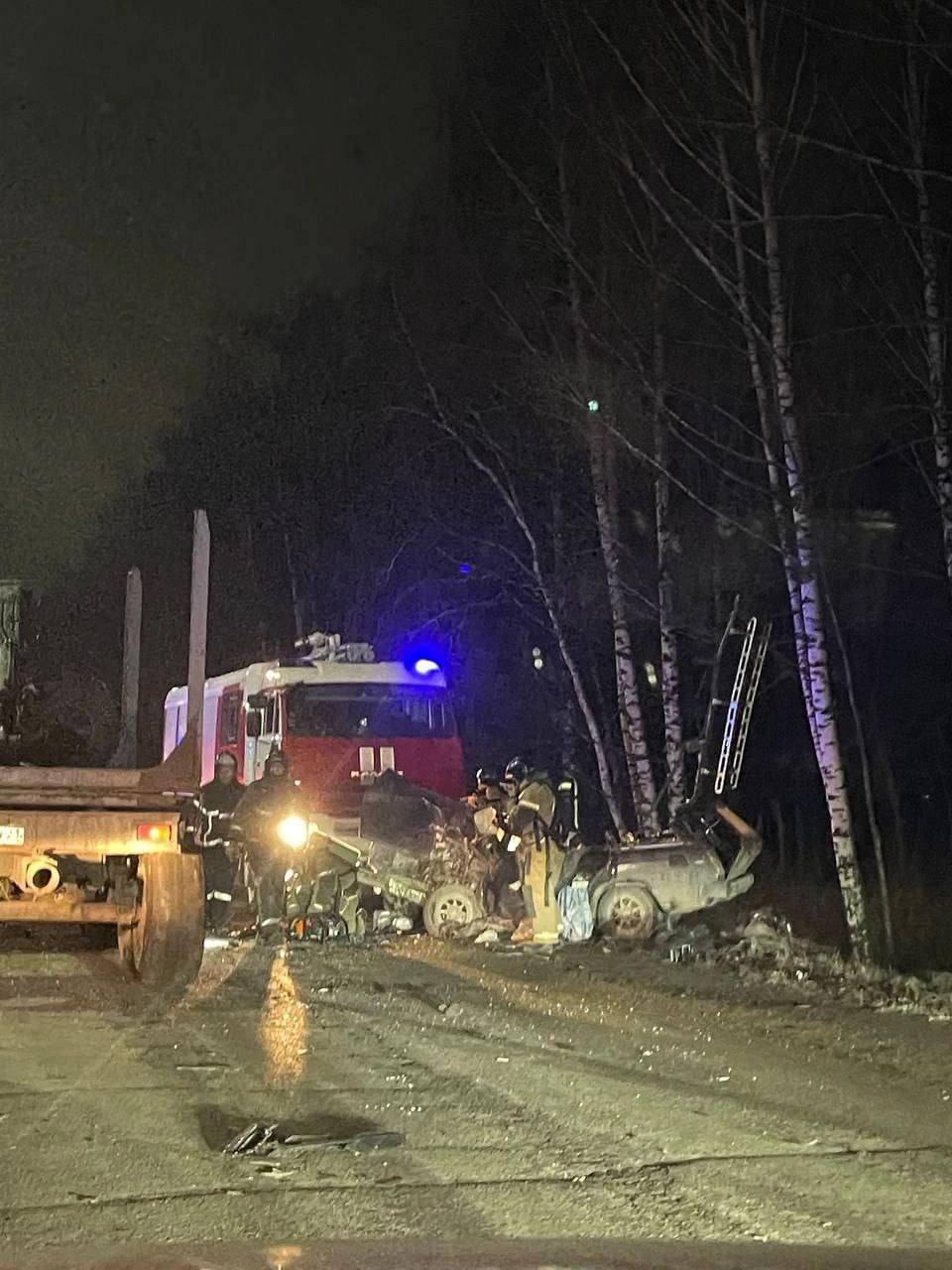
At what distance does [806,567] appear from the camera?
1317cm

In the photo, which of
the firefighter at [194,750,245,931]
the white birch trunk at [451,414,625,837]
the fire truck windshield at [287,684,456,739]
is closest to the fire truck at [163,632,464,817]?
the fire truck windshield at [287,684,456,739]

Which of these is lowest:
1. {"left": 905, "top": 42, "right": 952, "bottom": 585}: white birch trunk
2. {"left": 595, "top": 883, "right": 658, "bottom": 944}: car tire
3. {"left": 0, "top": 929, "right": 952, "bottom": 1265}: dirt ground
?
{"left": 0, "top": 929, "right": 952, "bottom": 1265}: dirt ground

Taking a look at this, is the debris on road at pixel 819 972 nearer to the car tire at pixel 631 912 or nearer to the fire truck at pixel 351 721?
the car tire at pixel 631 912

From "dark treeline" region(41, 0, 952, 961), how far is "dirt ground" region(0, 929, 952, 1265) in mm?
4814

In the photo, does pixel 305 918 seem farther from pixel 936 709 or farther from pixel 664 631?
pixel 936 709

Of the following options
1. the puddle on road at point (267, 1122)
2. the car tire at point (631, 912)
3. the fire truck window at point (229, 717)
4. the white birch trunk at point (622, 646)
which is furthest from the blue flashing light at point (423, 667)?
the puddle on road at point (267, 1122)

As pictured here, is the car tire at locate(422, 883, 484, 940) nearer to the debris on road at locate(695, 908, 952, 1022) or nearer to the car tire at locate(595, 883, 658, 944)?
Answer: the car tire at locate(595, 883, 658, 944)

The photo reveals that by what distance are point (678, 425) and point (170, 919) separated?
30.2 feet

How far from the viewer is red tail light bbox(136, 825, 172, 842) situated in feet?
31.6

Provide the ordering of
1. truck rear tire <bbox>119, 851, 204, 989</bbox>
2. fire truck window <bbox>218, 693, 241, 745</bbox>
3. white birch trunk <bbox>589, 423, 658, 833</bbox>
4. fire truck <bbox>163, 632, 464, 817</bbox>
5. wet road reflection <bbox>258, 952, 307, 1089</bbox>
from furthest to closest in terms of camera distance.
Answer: fire truck window <bbox>218, 693, 241, 745</bbox> < white birch trunk <bbox>589, 423, 658, 833</bbox> < fire truck <bbox>163, 632, 464, 817</bbox> < truck rear tire <bbox>119, 851, 204, 989</bbox> < wet road reflection <bbox>258, 952, 307, 1089</bbox>

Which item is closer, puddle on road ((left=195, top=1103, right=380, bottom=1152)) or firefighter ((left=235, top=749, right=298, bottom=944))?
puddle on road ((left=195, top=1103, right=380, bottom=1152))

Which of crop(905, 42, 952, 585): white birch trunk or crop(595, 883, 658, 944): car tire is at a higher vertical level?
crop(905, 42, 952, 585): white birch trunk

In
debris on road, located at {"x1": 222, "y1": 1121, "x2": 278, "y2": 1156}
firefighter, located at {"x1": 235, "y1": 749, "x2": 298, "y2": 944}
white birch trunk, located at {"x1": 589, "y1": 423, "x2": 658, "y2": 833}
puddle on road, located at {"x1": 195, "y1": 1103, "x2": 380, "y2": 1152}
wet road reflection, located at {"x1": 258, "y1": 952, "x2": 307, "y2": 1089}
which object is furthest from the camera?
white birch trunk, located at {"x1": 589, "y1": 423, "x2": 658, "y2": 833}

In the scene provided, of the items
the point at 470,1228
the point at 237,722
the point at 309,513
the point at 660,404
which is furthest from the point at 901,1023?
the point at 309,513
